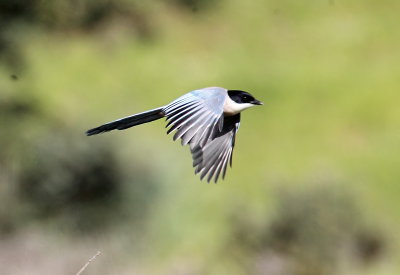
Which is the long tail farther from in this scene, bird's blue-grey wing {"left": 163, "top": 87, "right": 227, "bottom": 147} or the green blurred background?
the green blurred background

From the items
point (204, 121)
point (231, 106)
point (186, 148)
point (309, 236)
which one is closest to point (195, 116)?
point (204, 121)

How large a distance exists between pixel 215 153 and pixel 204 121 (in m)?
0.72

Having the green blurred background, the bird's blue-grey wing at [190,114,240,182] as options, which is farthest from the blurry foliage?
the bird's blue-grey wing at [190,114,240,182]

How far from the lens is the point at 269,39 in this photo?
51.0 ft

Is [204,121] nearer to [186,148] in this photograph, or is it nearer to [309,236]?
[309,236]

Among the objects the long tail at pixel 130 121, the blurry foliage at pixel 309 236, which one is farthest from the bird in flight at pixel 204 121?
the blurry foliage at pixel 309 236

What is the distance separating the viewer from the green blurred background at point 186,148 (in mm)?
9922

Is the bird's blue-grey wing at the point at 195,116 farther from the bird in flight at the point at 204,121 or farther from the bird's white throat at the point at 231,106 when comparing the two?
the bird's white throat at the point at 231,106

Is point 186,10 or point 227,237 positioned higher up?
point 186,10

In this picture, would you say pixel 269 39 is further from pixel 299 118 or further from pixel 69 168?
pixel 69 168

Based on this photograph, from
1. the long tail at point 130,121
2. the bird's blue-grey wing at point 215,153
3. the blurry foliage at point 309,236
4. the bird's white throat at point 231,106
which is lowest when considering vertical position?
the blurry foliage at point 309,236

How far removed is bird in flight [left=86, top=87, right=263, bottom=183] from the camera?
4.92 meters

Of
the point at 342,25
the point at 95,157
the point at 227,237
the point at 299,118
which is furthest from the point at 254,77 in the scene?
the point at 227,237

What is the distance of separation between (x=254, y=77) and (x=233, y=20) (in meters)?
2.26
